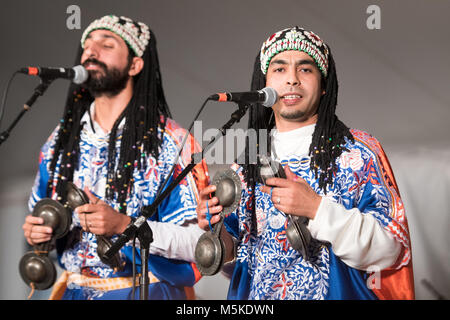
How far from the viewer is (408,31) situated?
3258 mm

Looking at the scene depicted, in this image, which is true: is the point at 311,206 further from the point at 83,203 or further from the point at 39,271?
the point at 39,271

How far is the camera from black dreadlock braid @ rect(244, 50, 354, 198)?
2492 mm

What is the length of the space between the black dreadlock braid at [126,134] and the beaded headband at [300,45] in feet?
2.32

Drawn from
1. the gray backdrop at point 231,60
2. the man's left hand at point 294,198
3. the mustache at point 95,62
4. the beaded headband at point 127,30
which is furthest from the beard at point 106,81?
the man's left hand at point 294,198

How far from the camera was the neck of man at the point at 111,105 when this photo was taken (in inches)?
123

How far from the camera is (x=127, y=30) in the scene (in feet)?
10.2

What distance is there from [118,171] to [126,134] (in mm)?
199

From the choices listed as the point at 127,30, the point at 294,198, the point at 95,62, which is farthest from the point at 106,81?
the point at 294,198

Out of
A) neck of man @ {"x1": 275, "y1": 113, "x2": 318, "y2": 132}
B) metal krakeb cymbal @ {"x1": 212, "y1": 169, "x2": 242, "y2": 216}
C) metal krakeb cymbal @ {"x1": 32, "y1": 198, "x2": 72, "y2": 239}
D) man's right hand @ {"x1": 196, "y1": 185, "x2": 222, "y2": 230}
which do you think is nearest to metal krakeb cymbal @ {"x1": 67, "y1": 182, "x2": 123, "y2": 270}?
metal krakeb cymbal @ {"x1": 32, "y1": 198, "x2": 72, "y2": 239}

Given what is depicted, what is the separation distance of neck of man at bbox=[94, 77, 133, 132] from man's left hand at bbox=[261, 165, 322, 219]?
1.15 metres

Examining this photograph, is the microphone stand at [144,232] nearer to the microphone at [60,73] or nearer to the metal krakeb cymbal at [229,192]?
the metal krakeb cymbal at [229,192]

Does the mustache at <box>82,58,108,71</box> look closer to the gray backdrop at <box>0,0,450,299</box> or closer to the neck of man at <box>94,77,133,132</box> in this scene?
the neck of man at <box>94,77,133,132</box>

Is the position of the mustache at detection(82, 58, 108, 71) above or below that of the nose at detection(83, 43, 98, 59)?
below

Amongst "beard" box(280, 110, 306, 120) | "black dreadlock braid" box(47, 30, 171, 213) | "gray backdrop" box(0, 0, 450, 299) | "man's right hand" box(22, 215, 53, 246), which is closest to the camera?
"beard" box(280, 110, 306, 120)
